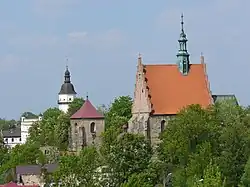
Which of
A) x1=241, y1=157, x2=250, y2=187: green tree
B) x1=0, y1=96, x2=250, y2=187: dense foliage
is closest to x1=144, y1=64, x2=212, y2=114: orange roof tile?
x1=0, y1=96, x2=250, y2=187: dense foliage

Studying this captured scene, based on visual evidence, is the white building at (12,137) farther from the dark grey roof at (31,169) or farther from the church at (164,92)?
the church at (164,92)

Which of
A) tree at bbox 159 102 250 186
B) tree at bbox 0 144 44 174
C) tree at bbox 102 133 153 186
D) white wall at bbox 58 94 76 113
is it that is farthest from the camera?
white wall at bbox 58 94 76 113

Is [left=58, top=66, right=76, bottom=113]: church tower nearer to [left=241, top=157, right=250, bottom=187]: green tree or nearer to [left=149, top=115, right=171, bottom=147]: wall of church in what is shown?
[left=149, top=115, right=171, bottom=147]: wall of church

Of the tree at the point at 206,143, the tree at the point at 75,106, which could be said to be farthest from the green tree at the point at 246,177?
the tree at the point at 75,106

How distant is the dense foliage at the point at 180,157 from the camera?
54.9 m

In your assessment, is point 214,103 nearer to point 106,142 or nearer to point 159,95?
point 159,95

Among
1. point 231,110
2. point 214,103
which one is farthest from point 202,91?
point 231,110

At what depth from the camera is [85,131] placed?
87.9 metres

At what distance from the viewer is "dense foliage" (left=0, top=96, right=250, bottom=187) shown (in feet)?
180

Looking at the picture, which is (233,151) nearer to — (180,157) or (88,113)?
(180,157)

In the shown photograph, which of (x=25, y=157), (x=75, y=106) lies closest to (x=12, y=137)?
(x=75, y=106)

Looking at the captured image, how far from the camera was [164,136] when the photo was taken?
67062 mm

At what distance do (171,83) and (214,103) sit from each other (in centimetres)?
444

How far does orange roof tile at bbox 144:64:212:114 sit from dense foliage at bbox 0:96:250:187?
4722 mm
